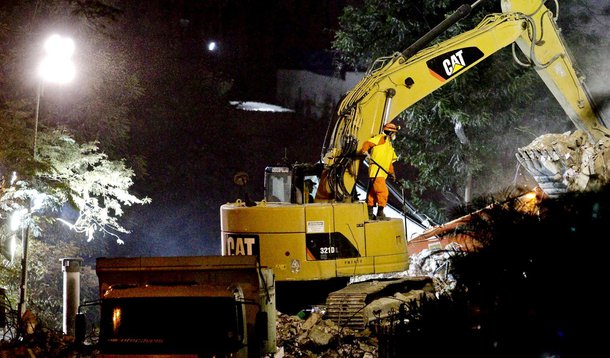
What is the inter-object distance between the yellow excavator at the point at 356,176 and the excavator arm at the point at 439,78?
2 cm

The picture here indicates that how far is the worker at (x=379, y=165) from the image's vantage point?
36.8ft

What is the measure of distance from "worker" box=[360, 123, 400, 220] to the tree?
7960mm

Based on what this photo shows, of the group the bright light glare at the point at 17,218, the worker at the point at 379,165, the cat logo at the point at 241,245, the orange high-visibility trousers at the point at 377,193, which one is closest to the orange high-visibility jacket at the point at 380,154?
the worker at the point at 379,165

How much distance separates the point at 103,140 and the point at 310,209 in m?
10.7

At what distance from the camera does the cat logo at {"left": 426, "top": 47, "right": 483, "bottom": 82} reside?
39.6 feet

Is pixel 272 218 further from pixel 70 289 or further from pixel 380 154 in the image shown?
pixel 70 289

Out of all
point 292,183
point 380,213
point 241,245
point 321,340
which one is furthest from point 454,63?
point 321,340

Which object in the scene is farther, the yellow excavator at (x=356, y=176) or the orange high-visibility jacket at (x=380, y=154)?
the orange high-visibility jacket at (x=380, y=154)

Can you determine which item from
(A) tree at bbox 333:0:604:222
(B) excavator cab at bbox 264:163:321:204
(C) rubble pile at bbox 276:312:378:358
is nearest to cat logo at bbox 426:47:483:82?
(B) excavator cab at bbox 264:163:321:204

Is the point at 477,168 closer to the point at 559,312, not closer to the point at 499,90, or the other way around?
the point at 499,90

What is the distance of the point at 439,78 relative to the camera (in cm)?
1207

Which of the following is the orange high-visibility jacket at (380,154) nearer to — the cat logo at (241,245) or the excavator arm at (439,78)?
the excavator arm at (439,78)

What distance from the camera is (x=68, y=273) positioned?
11578mm

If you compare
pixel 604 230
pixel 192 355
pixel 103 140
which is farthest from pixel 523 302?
pixel 103 140
